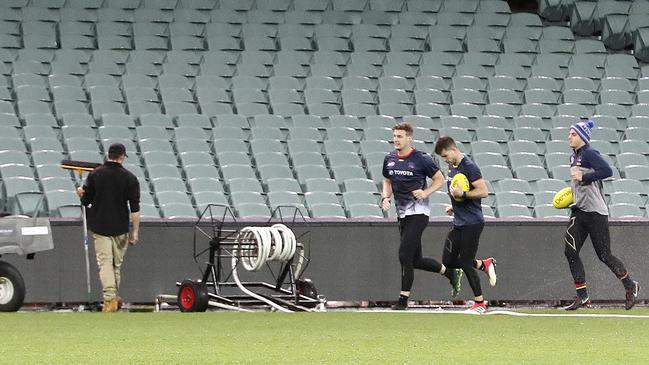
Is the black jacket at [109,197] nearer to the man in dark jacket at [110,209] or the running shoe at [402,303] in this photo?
the man in dark jacket at [110,209]

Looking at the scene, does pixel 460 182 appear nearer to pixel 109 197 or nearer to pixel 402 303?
pixel 402 303

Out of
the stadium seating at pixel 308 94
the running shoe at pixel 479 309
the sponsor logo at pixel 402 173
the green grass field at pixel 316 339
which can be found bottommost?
the green grass field at pixel 316 339

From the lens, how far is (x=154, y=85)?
21078 millimetres

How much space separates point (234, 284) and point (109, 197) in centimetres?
159

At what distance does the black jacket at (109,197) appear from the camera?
14.9 m

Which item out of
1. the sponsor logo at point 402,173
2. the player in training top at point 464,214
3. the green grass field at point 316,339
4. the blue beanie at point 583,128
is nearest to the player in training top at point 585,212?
the blue beanie at point 583,128

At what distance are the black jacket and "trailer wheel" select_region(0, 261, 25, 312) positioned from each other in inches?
38.4

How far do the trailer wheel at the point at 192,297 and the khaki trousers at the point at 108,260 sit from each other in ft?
2.37

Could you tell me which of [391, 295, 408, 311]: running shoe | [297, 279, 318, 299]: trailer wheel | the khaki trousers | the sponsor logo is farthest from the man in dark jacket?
[391, 295, 408, 311]: running shoe

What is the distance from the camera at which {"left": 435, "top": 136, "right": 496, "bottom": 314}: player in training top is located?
1388 cm

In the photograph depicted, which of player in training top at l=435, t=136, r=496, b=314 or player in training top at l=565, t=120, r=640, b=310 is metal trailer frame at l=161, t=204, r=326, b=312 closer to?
player in training top at l=435, t=136, r=496, b=314

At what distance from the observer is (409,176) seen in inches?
560

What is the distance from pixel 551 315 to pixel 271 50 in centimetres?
1033

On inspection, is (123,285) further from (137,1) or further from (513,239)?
(137,1)
